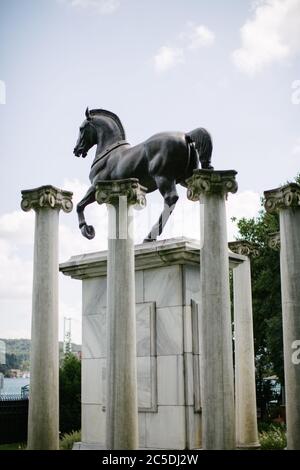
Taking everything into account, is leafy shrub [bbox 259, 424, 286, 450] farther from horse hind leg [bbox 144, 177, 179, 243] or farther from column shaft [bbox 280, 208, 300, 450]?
horse hind leg [bbox 144, 177, 179, 243]

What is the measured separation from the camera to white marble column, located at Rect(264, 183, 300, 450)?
44.4ft

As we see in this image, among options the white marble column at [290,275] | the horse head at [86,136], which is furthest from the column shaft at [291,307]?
the horse head at [86,136]

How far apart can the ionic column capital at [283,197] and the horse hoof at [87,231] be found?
5.80m

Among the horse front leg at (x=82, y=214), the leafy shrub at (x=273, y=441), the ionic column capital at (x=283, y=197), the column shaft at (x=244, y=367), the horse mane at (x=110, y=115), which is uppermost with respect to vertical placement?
the horse mane at (x=110, y=115)

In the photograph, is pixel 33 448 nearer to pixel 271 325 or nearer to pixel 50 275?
pixel 50 275

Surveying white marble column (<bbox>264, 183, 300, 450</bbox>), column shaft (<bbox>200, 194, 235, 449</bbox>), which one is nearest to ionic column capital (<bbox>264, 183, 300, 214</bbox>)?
white marble column (<bbox>264, 183, 300, 450</bbox>)

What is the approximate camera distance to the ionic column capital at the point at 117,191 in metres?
14.2

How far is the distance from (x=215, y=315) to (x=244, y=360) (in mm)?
7016

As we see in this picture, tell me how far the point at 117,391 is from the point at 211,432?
2265mm

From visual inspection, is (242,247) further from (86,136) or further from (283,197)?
(86,136)

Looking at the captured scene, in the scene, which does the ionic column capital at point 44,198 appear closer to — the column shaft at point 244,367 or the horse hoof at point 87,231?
the horse hoof at point 87,231

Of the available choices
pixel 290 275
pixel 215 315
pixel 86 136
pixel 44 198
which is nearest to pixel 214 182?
pixel 290 275

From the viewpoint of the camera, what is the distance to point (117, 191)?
14.2m

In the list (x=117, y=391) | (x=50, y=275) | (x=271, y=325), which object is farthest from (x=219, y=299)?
(x=271, y=325)
